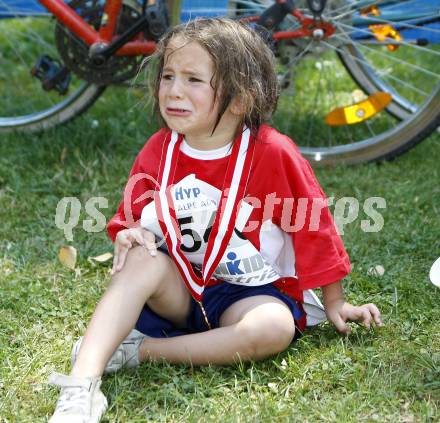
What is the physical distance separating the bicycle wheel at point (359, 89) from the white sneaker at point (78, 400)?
67.2 inches

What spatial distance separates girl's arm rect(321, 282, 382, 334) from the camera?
82.7 inches

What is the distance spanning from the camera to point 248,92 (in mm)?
2092

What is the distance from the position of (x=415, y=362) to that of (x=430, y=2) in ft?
6.25

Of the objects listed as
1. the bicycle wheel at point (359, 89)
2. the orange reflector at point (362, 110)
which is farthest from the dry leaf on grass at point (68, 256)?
the orange reflector at point (362, 110)

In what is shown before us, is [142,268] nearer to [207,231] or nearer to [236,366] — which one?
[207,231]

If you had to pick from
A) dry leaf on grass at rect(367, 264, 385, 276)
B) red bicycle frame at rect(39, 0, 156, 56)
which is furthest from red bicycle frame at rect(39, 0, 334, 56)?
dry leaf on grass at rect(367, 264, 385, 276)

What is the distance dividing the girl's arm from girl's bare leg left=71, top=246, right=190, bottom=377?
0.37 metres

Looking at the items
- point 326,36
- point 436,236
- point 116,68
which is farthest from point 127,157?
point 436,236

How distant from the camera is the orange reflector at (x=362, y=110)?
10.9 ft

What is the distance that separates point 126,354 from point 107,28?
1.54 m

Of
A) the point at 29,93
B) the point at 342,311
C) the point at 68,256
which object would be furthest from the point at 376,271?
the point at 29,93

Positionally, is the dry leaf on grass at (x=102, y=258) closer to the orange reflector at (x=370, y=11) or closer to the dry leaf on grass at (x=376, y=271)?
the dry leaf on grass at (x=376, y=271)

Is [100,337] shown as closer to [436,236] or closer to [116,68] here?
[436,236]

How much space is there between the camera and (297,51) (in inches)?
Result: 127
